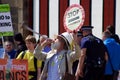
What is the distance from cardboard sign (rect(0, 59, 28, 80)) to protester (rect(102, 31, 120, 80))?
1787 mm

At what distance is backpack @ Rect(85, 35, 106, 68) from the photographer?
927 cm

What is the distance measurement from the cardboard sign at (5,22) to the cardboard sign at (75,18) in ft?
5.26

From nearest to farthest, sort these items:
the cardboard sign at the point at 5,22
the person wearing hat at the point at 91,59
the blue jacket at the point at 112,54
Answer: the person wearing hat at the point at 91,59, the cardboard sign at the point at 5,22, the blue jacket at the point at 112,54

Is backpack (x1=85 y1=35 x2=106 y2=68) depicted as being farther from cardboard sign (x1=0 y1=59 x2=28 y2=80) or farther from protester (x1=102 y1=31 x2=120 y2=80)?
cardboard sign (x1=0 y1=59 x2=28 y2=80)

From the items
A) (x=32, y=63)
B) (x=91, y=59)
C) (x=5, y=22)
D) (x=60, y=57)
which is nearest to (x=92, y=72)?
(x=91, y=59)

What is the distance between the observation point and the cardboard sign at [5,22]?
9841 mm

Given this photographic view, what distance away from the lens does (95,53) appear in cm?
929

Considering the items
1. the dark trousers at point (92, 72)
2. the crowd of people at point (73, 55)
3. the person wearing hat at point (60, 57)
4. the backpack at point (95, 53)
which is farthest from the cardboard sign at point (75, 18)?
the dark trousers at point (92, 72)

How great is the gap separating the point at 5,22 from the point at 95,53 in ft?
5.65

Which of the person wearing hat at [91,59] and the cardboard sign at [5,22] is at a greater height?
the cardboard sign at [5,22]

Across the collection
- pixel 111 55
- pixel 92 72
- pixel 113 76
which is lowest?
pixel 113 76

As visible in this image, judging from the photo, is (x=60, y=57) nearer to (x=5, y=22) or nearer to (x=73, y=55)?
(x=73, y=55)

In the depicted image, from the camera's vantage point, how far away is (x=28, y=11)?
14773 mm

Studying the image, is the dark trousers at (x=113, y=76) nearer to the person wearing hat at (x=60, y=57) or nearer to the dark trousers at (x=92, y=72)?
the dark trousers at (x=92, y=72)
